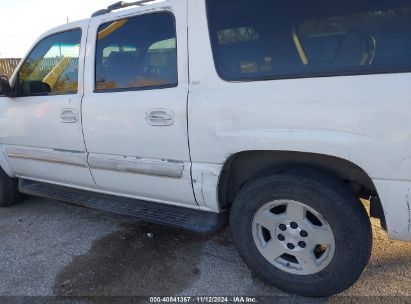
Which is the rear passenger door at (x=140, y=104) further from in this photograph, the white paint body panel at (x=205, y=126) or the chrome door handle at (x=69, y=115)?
the chrome door handle at (x=69, y=115)

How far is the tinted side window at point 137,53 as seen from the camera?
2828mm

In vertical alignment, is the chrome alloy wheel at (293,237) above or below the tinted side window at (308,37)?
below

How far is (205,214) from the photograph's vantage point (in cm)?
294

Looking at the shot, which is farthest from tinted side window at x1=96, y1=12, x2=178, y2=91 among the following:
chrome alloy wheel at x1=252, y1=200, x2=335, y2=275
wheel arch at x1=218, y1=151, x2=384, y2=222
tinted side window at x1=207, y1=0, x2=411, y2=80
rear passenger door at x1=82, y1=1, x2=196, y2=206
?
chrome alloy wheel at x1=252, y1=200, x2=335, y2=275

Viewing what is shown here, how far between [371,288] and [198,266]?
127 cm

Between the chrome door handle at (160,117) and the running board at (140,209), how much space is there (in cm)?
74

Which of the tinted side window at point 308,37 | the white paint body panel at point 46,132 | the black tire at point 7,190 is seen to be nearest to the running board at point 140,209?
the white paint body panel at point 46,132

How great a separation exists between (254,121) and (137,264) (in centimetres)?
155

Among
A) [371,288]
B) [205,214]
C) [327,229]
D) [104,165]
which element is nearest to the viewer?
[327,229]

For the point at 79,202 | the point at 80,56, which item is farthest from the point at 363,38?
the point at 79,202

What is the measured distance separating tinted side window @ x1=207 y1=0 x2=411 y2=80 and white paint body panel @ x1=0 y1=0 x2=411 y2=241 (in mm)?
75

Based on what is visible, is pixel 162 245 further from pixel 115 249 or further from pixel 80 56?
pixel 80 56

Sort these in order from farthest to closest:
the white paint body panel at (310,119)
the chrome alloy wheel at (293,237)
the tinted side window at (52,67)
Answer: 1. the tinted side window at (52,67)
2. the chrome alloy wheel at (293,237)
3. the white paint body panel at (310,119)

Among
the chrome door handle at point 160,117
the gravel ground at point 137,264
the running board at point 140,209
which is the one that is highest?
the chrome door handle at point 160,117
